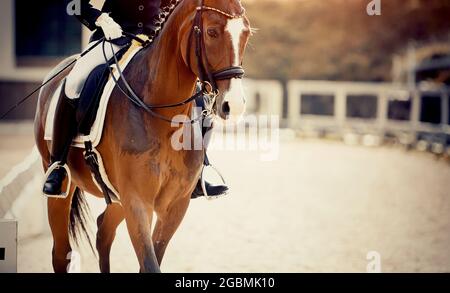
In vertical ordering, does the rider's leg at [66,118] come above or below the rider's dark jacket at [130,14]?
below

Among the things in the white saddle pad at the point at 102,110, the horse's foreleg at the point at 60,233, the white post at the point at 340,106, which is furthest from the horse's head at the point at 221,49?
the white post at the point at 340,106

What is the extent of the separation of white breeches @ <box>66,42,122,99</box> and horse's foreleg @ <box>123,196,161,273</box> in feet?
2.26

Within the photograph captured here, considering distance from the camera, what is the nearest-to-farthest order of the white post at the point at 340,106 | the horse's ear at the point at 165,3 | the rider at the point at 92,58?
the rider at the point at 92,58 < the horse's ear at the point at 165,3 < the white post at the point at 340,106

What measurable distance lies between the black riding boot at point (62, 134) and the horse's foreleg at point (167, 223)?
1.71 ft

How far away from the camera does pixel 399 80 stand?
61.6 feet

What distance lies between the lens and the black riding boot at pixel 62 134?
3094 mm

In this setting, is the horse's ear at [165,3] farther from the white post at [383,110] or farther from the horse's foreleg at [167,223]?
the white post at [383,110]

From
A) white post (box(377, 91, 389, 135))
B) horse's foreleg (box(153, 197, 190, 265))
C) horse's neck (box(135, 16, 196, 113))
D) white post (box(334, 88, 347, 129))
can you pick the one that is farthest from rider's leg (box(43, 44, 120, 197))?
white post (box(334, 88, 347, 129))

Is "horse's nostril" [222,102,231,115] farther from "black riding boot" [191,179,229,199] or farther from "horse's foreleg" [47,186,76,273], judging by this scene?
"horse's foreleg" [47,186,76,273]

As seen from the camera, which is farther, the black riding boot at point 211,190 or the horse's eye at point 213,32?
the black riding boot at point 211,190

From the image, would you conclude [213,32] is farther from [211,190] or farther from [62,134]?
[62,134]

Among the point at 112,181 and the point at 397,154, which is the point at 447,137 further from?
the point at 112,181

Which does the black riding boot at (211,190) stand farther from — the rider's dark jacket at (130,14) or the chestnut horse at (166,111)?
the rider's dark jacket at (130,14)

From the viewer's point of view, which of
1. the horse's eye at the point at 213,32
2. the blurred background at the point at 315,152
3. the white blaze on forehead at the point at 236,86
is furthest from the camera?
the blurred background at the point at 315,152
